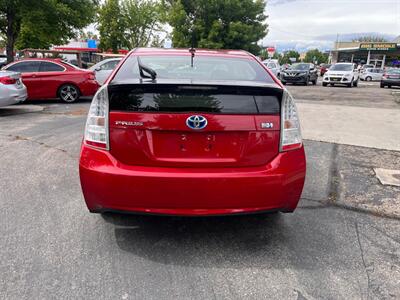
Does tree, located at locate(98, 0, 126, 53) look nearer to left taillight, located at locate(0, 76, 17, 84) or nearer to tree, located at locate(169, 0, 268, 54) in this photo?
tree, located at locate(169, 0, 268, 54)

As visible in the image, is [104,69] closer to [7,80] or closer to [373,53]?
[7,80]

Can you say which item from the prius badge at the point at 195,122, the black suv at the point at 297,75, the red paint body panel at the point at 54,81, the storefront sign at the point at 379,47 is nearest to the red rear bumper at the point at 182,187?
the prius badge at the point at 195,122

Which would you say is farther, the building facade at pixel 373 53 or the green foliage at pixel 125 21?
the building facade at pixel 373 53

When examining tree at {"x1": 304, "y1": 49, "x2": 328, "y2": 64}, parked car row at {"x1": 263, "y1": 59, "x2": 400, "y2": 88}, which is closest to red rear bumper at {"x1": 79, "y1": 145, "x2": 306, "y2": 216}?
parked car row at {"x1": 263, "y1": 59, "x2": 400, "y2": 88}

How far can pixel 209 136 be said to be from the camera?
2.78m

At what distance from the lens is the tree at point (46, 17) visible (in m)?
17.3

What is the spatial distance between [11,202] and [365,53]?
2776 inches

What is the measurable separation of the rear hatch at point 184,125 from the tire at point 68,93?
10.2 metres

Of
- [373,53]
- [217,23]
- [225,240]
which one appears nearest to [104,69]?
[225,240]

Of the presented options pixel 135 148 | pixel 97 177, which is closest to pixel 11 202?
pixel 97 177

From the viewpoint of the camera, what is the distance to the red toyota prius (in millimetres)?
2738

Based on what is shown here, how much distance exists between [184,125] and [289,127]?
870mm

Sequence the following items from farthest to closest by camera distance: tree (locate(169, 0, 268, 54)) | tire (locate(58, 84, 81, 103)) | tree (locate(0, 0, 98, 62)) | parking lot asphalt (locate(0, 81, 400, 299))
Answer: tree (locate(169, 0, 268, 54))
tree (locate(0, 0, 98, 62))
tire (locate(58, 84, 81, 103))
parking lot asphalt (locate(0, 81, 400, 299))

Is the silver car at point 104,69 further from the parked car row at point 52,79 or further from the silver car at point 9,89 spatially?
the silver car at point 9,89
